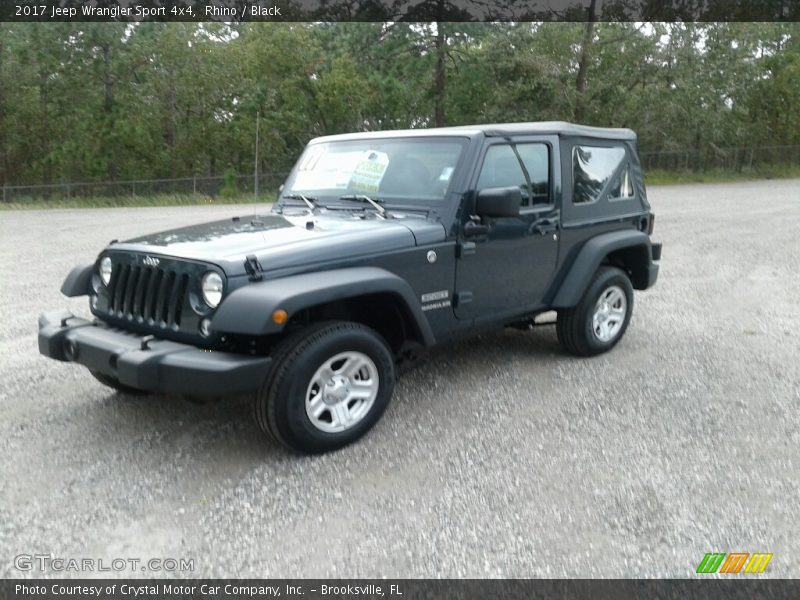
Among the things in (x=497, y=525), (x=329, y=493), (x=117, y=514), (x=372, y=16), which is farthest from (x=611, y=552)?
(x=372, y=16)

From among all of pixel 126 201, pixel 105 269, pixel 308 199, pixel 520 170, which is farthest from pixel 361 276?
pixel 126 201

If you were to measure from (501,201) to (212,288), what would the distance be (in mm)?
1825

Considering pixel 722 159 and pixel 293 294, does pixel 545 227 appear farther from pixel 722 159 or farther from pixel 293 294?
pixel 722 159

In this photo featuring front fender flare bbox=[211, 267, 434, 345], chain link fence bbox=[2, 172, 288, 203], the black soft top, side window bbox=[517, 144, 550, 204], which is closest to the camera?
front fender flare bbox=[211, 267, 434, 345]

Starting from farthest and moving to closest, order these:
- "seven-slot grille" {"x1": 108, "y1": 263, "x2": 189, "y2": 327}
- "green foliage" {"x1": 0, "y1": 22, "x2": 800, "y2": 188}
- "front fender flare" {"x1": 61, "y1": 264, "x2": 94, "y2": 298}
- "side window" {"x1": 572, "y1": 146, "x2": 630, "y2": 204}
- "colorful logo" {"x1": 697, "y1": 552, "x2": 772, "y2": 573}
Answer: "green foliage" {"x1": 0, "y1": 22, "x2": 800, "y2": 188} < "side window" {"x1": 572, "y1": 146, "x2": 630, "y2": 204} < "front fender flare" {"x1": 61, "y1": 264, "x2": 94, "y2": 298} < "seven-slot grille" {"x1": 108, "y1": 263, "x2": 189, "y2": 327} < "colorful logo" {"x1": 697, "y1": 552, "x2": 772, "y2": 573}

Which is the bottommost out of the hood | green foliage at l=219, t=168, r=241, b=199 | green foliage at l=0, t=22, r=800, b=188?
green foliage at l=219, t=168, r=241, b=199

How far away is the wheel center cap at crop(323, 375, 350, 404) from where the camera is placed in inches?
159

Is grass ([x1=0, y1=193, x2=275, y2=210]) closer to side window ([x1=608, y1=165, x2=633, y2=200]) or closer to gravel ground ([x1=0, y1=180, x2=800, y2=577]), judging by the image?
side window ([x1=608, y1=165, x2=633, y2=200])

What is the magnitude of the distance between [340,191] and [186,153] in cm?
3532

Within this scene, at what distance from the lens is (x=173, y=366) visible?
359cm

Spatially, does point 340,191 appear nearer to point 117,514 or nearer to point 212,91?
point 117,514

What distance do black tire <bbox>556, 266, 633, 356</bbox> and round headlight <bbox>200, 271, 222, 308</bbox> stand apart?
290cm

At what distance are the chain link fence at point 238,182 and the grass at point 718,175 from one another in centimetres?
33

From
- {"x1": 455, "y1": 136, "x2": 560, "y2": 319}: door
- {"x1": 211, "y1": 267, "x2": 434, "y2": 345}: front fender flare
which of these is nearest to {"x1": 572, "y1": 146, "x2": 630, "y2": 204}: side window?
{"x1": 455, "y1": 136, "x2": 560, "y2": 319}: door
